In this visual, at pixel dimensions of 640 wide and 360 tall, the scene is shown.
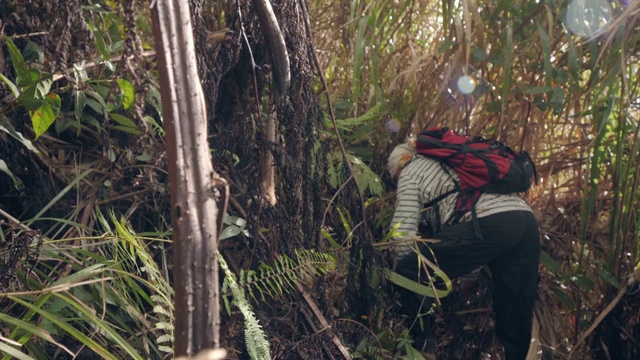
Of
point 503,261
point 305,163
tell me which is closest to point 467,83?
point 503,261

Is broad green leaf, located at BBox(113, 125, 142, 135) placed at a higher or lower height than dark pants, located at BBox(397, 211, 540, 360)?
higher

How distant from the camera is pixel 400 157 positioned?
3939 mm

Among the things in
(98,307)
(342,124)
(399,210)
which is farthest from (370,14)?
(98,307)

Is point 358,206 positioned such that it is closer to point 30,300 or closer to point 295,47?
point 295,47

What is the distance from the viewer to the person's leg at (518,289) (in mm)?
3775

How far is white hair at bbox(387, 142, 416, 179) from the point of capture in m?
3.92

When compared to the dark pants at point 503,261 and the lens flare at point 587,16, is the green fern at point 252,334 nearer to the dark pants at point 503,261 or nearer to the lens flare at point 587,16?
the dark pants at point 503,261

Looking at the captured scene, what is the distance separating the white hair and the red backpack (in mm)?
128

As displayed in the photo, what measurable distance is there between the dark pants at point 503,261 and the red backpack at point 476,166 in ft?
0.37

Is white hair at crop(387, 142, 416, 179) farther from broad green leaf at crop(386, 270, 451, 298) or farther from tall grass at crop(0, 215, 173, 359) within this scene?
tall grass at crop(0, 215, 173, 359)

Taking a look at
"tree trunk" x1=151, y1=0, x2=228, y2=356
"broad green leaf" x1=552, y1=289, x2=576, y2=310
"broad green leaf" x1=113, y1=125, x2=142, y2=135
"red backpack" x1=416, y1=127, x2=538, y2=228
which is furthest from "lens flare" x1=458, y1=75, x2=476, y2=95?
"tree trunk" x1=151, y1=0, x2=228, y2=356

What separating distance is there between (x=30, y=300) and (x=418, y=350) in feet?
6.29

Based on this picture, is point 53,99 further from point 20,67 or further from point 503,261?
point 503,261

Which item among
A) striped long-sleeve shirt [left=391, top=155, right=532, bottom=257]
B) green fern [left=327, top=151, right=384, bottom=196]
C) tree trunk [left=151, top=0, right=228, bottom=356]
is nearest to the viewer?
tree trunk [left=151, top=0, right=228, bottom=356]
